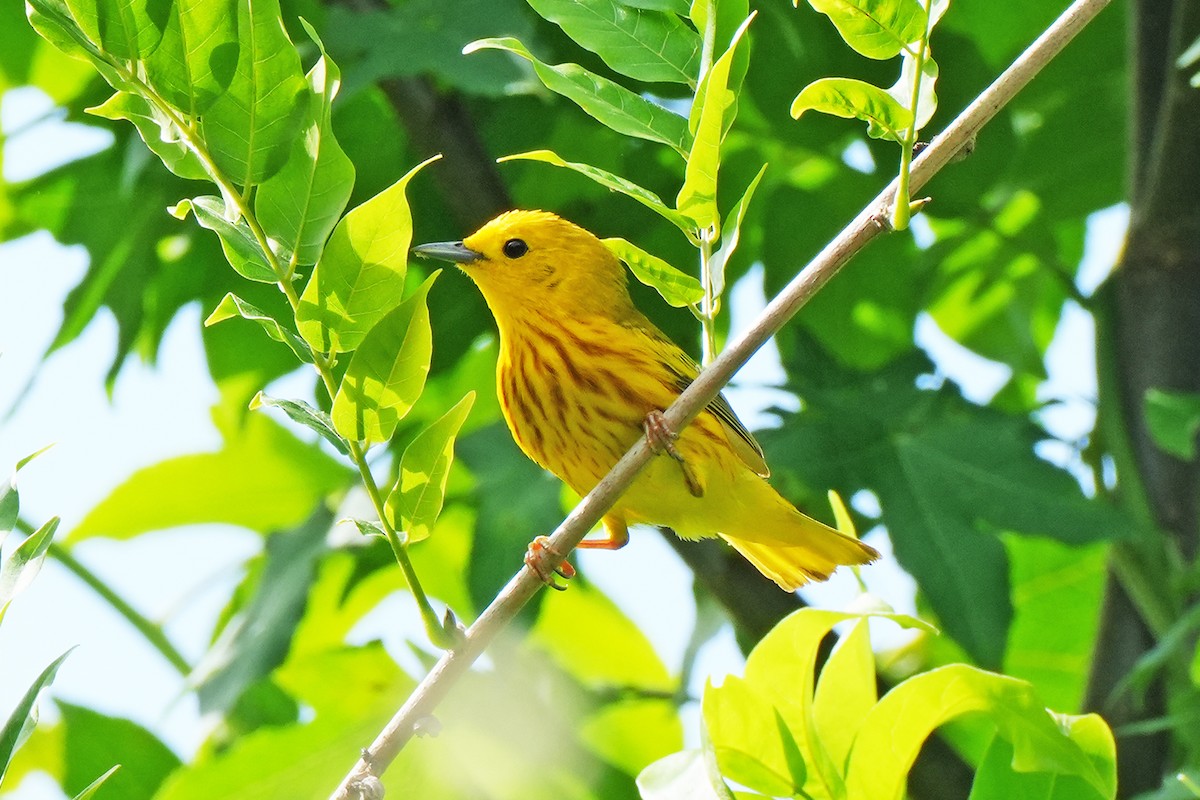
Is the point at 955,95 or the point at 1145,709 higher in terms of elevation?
the point at 955,95

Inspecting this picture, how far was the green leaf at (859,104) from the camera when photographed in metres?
1.37

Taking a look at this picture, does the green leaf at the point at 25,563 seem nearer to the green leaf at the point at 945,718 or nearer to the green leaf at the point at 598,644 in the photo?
the green leaf at the point at 945,718

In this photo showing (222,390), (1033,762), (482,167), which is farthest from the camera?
(222,390)

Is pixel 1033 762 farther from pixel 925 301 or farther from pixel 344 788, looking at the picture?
pixel 925 301

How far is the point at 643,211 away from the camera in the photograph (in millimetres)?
3436

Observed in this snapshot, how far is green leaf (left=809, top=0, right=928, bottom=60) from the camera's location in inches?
54.8

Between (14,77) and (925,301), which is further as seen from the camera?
(925,301)

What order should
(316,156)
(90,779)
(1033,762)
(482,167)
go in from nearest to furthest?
(316,156) < (1033,762) < (90,779) < (482,167)

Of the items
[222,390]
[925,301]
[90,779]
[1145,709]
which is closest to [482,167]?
[222,390]

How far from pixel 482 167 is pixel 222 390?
3.35 ft

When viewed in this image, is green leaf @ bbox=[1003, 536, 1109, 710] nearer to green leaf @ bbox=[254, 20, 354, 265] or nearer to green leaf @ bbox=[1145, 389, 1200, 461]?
green leaf @ bbox=[1145, 389, 1200, 461]

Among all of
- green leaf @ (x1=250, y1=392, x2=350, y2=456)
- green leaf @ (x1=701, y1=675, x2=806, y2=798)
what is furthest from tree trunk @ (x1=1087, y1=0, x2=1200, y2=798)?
green leaf @ (x1=250, y1=392, x2=350, y2=456)

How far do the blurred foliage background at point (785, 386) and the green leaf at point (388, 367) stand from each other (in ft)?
4.29

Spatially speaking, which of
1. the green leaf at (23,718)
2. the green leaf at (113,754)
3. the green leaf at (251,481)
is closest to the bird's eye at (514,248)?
the green leaf at (251,481)
